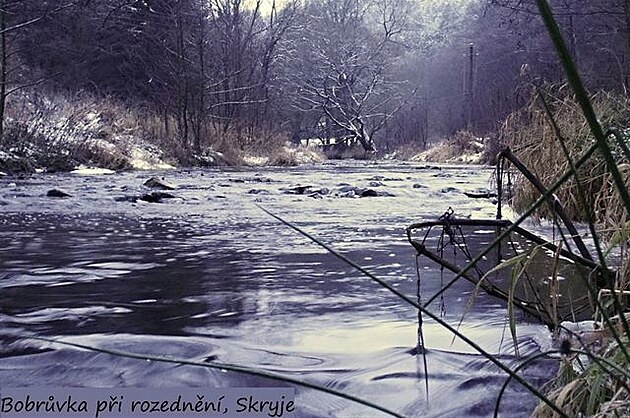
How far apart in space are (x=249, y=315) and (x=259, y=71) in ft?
68.1

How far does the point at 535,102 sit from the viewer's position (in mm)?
3908

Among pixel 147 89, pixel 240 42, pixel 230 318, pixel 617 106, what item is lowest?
pixel 230 318

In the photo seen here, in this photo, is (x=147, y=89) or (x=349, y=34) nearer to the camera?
(x=147, y=89)

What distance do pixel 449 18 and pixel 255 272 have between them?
38201 millimetres

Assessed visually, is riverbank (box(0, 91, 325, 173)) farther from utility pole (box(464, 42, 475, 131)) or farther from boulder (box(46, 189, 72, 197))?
utility pole (box(464, 42, 475, 131))

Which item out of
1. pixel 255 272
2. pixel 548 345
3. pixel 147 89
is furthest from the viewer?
pixel 147 89

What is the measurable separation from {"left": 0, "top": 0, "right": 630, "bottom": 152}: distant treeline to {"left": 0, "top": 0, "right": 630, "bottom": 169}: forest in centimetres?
6

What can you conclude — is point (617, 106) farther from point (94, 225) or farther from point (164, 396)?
point (164, 396)

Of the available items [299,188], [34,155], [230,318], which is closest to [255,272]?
[230,318]

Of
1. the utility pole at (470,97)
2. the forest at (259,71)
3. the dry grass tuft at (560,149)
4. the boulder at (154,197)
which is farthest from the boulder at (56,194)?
the utility pole at (470,97)

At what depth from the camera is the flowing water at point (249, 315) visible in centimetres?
134

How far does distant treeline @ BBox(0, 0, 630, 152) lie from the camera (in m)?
15.6

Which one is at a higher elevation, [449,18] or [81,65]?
[449,18]

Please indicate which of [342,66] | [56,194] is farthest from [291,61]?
[56,194]
